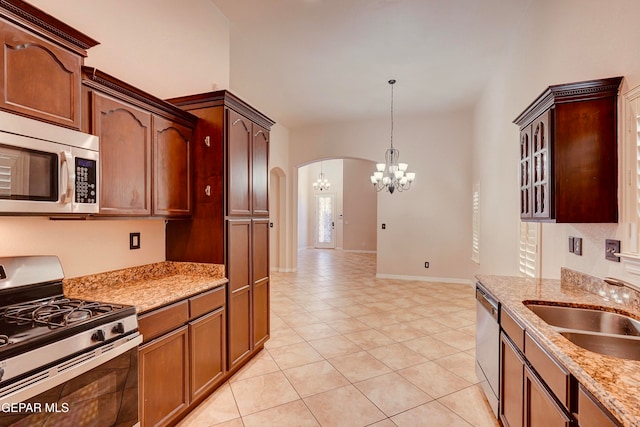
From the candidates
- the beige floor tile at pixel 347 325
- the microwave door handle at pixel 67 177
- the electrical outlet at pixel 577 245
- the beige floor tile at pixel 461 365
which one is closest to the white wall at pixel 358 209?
the beige floor tile at pixel 347 325

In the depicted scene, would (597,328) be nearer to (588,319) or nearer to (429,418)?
(588,319)

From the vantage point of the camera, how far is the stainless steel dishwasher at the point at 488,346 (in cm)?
208

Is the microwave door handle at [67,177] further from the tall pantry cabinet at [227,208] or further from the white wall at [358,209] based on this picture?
the white wall at [358,209]

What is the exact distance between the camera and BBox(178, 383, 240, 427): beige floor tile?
2150 mm

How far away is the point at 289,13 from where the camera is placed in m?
3.23

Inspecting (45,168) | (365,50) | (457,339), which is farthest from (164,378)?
(365,50)

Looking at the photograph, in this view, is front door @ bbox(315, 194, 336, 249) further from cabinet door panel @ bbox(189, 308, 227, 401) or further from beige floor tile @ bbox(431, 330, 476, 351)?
cabinet door panel @ bbox(189, 308, 227, 401)

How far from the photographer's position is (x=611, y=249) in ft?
6.32

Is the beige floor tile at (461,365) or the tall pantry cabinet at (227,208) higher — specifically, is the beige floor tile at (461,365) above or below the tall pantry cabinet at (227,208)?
below

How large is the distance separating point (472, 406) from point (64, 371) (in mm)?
2612

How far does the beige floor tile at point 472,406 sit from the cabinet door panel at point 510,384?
205 millimetres

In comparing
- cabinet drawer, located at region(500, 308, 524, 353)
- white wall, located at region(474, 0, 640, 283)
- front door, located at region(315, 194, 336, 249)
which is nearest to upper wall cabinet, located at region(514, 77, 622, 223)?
white wall, located at region(474, 0, 640, 283)

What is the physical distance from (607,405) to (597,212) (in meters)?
1.46

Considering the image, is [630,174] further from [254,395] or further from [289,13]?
[289,13]
